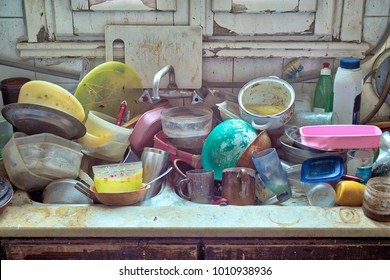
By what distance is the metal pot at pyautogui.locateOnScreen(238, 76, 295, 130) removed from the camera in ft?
5.00

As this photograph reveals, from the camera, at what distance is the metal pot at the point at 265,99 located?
5.00ft

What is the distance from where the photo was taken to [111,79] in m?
1.65

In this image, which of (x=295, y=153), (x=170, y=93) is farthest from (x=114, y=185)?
(x=295, y=153)

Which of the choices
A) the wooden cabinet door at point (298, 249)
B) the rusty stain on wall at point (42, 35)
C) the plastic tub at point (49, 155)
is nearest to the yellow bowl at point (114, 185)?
the plastic tub at point (49, 155)

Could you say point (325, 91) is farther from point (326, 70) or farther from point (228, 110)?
point (228, 110)

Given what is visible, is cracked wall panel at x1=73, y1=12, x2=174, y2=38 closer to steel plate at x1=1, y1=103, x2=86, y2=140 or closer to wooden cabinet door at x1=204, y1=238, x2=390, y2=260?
steel plate at x1=1, y1=103, x2=86, y2=140

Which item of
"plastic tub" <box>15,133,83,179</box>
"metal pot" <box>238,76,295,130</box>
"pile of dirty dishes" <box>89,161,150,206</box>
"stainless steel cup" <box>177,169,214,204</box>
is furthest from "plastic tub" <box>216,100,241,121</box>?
"plastic tub" <box>15,133,83,179</box>

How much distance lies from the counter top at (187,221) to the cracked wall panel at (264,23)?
68 centimetres

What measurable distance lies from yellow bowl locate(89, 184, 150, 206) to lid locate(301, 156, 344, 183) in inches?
18.0

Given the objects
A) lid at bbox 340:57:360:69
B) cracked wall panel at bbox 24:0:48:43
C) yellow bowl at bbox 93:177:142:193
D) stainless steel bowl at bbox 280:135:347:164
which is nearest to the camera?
yellow bowl at bbox 93:177:142:193

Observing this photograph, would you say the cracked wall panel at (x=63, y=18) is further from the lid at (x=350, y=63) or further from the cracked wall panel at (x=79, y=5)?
Result: the lid at (x=350, y=63)

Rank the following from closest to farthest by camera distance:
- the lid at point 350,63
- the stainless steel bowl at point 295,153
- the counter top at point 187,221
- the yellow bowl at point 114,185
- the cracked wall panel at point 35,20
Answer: the counter top at point 187,221 < the yellow bowl at point 114,185 < the stainless steel bowl at point 295,153 < the lid at point 350,63 < the cracked wall panel at point 35,20
